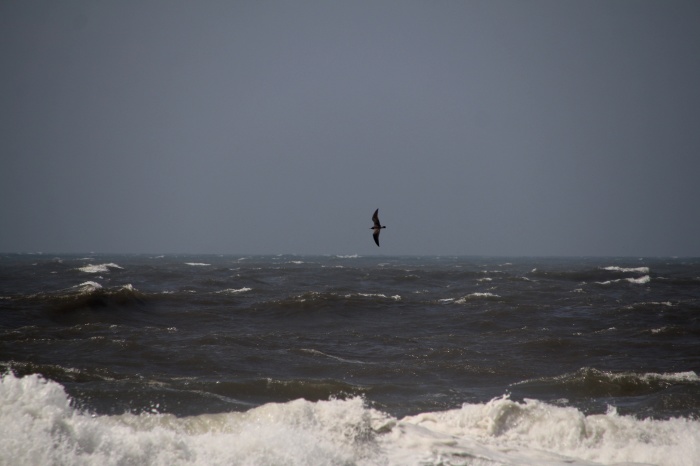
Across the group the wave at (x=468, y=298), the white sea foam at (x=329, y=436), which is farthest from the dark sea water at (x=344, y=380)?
the wave at (x=468, y=298)

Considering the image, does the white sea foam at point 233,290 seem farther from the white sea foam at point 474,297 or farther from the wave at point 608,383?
the wave at point 608,383

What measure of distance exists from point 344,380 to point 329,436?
3673 mm

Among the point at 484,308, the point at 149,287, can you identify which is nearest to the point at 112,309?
the point at 149,287

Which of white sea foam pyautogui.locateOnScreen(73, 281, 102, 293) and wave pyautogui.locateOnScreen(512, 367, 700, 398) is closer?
wave pyautogui.locateOnScreen(512, 367, 700, 398)

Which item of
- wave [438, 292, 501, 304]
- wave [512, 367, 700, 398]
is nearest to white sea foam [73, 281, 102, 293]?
wave [438, 292, 501, 304]

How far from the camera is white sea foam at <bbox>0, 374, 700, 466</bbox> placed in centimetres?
596

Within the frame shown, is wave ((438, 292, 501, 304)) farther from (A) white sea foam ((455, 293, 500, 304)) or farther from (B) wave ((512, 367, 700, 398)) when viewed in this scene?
(B) wave ((512, 367, 700, 398))

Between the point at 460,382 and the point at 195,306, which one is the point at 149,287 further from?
the point at 460,382

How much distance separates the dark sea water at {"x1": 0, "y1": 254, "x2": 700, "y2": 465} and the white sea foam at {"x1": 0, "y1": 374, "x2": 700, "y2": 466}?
2 cm

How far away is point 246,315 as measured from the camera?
1923 cm

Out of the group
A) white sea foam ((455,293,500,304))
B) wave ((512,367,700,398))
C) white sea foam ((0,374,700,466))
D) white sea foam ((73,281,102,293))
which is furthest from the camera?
white sea foam ((455,293,500,304))

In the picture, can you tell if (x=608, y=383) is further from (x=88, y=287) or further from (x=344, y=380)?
(x=88, y=287)

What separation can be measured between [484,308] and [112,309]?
12271mm

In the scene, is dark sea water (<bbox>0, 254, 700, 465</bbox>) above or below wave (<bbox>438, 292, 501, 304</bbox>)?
below
